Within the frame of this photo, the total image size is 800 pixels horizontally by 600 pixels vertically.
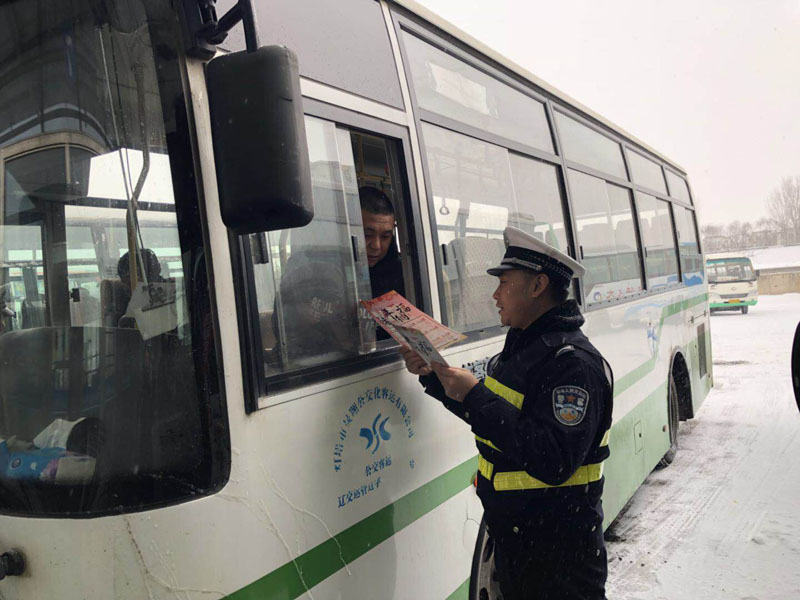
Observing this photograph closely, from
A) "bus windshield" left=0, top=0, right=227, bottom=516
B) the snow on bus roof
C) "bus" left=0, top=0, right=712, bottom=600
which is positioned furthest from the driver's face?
the snow on bus roof

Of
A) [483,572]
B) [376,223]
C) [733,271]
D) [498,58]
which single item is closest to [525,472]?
[483,572]

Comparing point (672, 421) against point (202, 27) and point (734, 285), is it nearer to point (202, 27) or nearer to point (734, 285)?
point (202, 27)

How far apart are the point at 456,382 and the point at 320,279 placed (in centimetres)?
58

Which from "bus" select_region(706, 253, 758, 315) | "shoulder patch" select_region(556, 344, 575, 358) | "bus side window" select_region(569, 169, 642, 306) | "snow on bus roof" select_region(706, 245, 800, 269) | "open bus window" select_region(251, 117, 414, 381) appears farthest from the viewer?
"snow on bus roof" select_region(706, 245, 800, 269)

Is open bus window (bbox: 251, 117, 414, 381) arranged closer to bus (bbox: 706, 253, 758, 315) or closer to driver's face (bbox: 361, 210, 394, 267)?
driver's face (bbox: 361, 210, 394, 267)

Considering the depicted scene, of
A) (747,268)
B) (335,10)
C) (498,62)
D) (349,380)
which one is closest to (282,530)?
(349,380)

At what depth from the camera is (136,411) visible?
58.7 inches

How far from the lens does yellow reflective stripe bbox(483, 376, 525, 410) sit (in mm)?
2211

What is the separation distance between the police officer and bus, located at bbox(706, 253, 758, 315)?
24.5 m

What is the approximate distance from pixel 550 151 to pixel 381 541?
278cm

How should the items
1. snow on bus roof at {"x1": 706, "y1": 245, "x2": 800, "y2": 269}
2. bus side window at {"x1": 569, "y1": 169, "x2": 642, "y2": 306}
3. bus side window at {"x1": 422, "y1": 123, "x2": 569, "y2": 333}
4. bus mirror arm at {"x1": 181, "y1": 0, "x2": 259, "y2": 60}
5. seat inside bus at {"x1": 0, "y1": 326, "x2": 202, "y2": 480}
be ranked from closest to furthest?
→ seat inside bus at {"x1": 0, "y1": 326, "x2": 202, "y2": 480}
bus mirror arm at {"x1": 181, "y1": 0, "x2": 259, "y2": 60}
bus side window at {"x1": 422, "y1": 123, "x2": 569, "y2": 333}
bus side window at {"x1": 569, "y1": 169, "x2": 642, "y2": 306}
snow on bus roof at {"x1": 706, "y1": 245, "x2": 800, "y2": 269}

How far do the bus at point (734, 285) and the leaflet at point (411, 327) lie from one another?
24.9m

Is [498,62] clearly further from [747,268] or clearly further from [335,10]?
[747,268]

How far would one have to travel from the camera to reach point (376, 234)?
2607 mm
